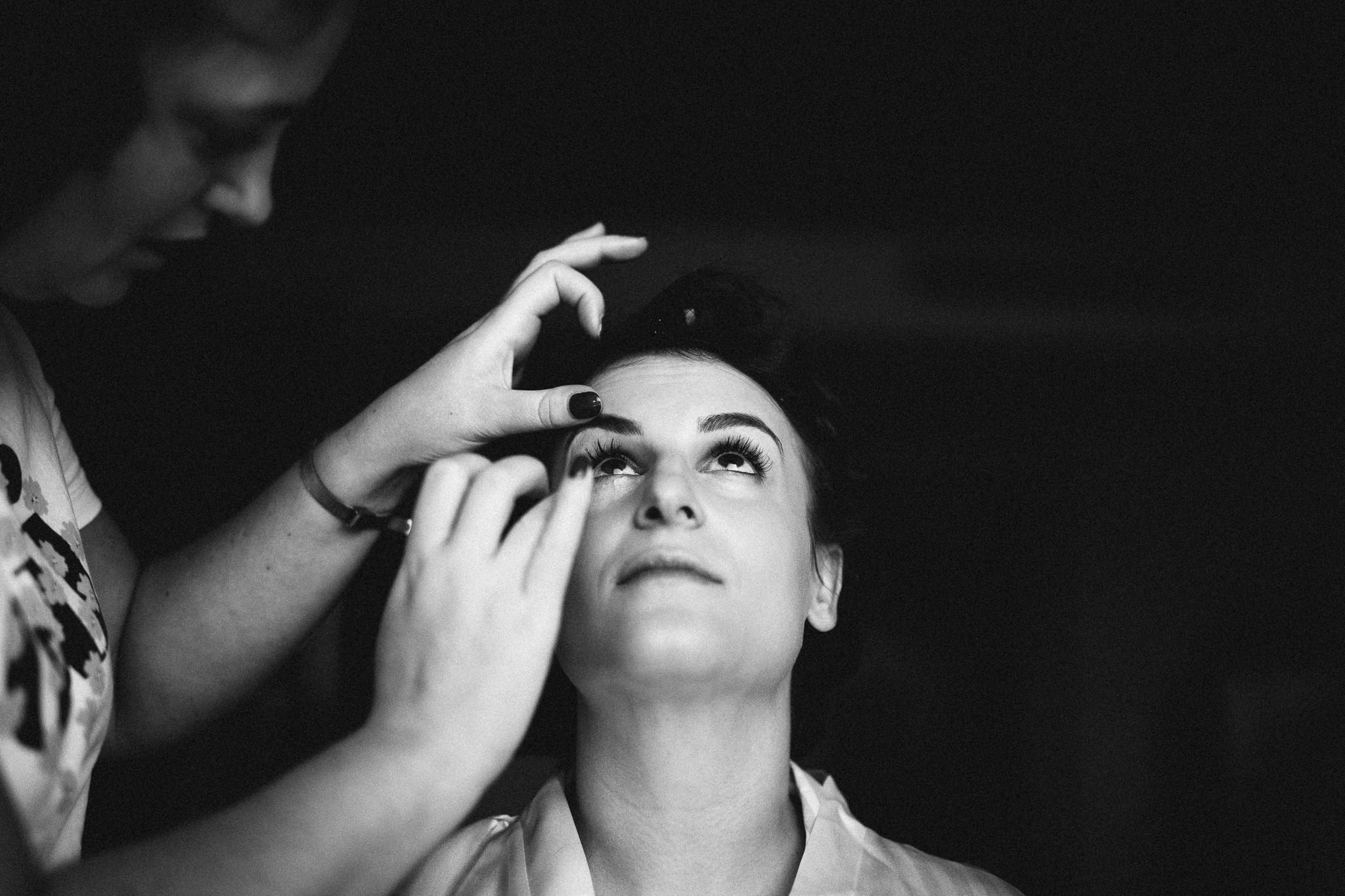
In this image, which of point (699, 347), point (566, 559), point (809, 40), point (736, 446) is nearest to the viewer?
point (566, 559)

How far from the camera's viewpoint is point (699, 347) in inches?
54.8

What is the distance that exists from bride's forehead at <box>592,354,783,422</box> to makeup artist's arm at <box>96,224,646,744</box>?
141mm

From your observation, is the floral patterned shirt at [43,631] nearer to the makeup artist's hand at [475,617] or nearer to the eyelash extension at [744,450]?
the makeup artist's hand at [475,617]

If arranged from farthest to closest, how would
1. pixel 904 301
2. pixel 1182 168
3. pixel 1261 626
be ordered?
1. pixel 904 301
2. pixel 1261 626
3. pixel 1182 168

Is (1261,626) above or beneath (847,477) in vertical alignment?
beneath

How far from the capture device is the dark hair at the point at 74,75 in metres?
0.77

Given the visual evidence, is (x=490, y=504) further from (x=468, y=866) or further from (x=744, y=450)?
(x=468, y=866)

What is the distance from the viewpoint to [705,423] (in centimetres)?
124

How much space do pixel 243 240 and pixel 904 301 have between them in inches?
50.0

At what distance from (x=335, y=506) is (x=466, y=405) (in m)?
0.21

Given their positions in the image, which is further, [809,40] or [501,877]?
[809,40]

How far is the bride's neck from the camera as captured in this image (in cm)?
119

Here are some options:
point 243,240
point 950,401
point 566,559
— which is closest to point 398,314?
point 243,240

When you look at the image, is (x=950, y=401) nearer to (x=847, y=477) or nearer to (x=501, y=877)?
(x=847, y=477)
